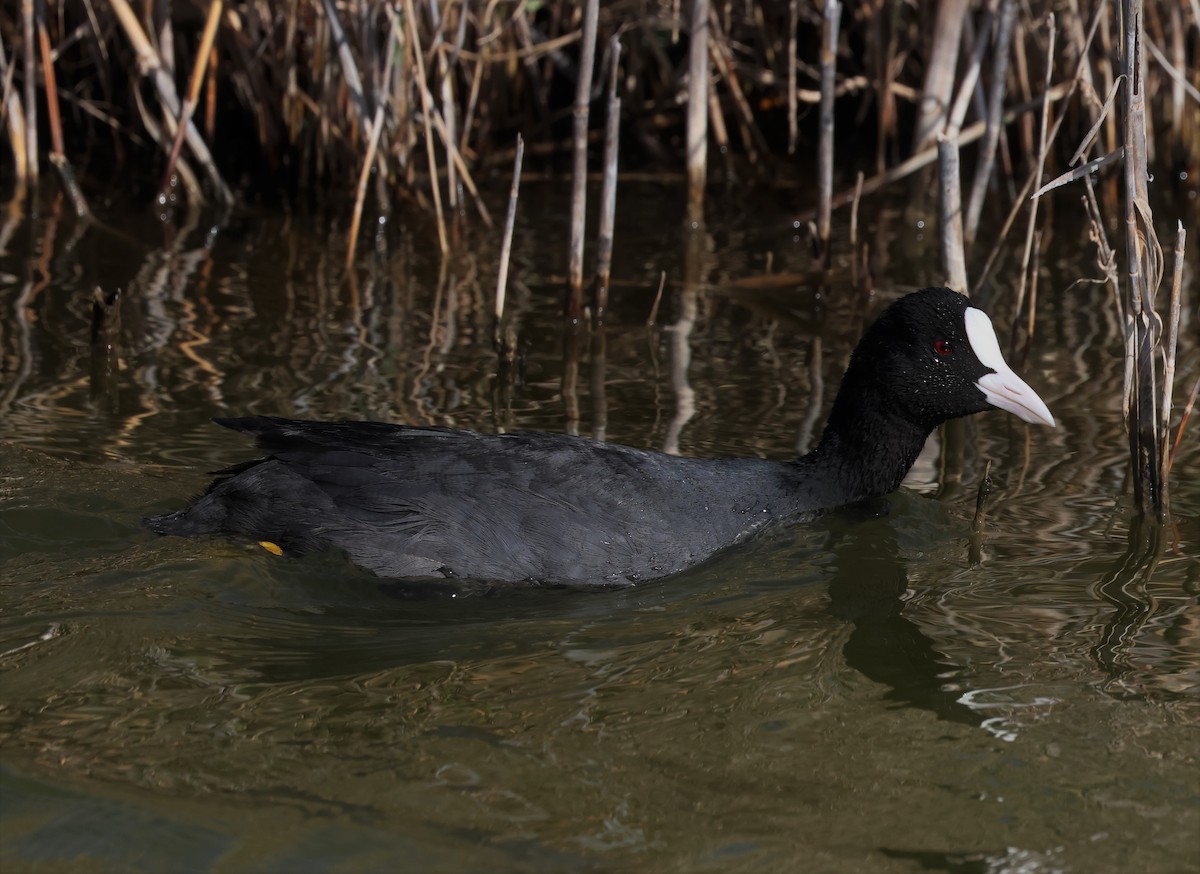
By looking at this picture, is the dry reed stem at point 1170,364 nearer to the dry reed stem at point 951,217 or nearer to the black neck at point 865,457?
the black neck at point 865,457

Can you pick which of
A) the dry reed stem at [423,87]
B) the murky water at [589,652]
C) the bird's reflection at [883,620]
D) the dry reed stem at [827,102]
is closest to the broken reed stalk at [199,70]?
the dry reed stem at [423,87]

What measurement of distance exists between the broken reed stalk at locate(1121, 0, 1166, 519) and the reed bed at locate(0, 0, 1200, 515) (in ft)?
3.74

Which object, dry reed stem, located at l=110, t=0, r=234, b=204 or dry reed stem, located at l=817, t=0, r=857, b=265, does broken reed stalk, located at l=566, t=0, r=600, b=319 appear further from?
dry reed stem, located at l=110, t=0, r=234, b=204

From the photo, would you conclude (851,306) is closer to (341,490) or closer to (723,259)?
(723,259)

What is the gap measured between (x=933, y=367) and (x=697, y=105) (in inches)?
106

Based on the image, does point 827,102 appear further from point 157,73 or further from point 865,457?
point 157,73

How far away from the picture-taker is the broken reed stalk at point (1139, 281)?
144 inches

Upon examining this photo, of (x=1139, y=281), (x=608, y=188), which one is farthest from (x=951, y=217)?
(x=1139, y=281)

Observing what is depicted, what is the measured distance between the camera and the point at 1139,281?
3.77 m

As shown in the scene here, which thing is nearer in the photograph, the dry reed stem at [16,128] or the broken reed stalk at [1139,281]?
the broken reed stalk at [1139,281]

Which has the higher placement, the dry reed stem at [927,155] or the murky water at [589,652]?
the dry reed stem at [927,155]

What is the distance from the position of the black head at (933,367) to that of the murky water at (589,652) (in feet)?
0.98

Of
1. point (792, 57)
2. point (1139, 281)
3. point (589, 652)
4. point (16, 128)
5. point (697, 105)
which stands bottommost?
point (589, 652)

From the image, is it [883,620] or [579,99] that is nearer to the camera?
[883,620]
